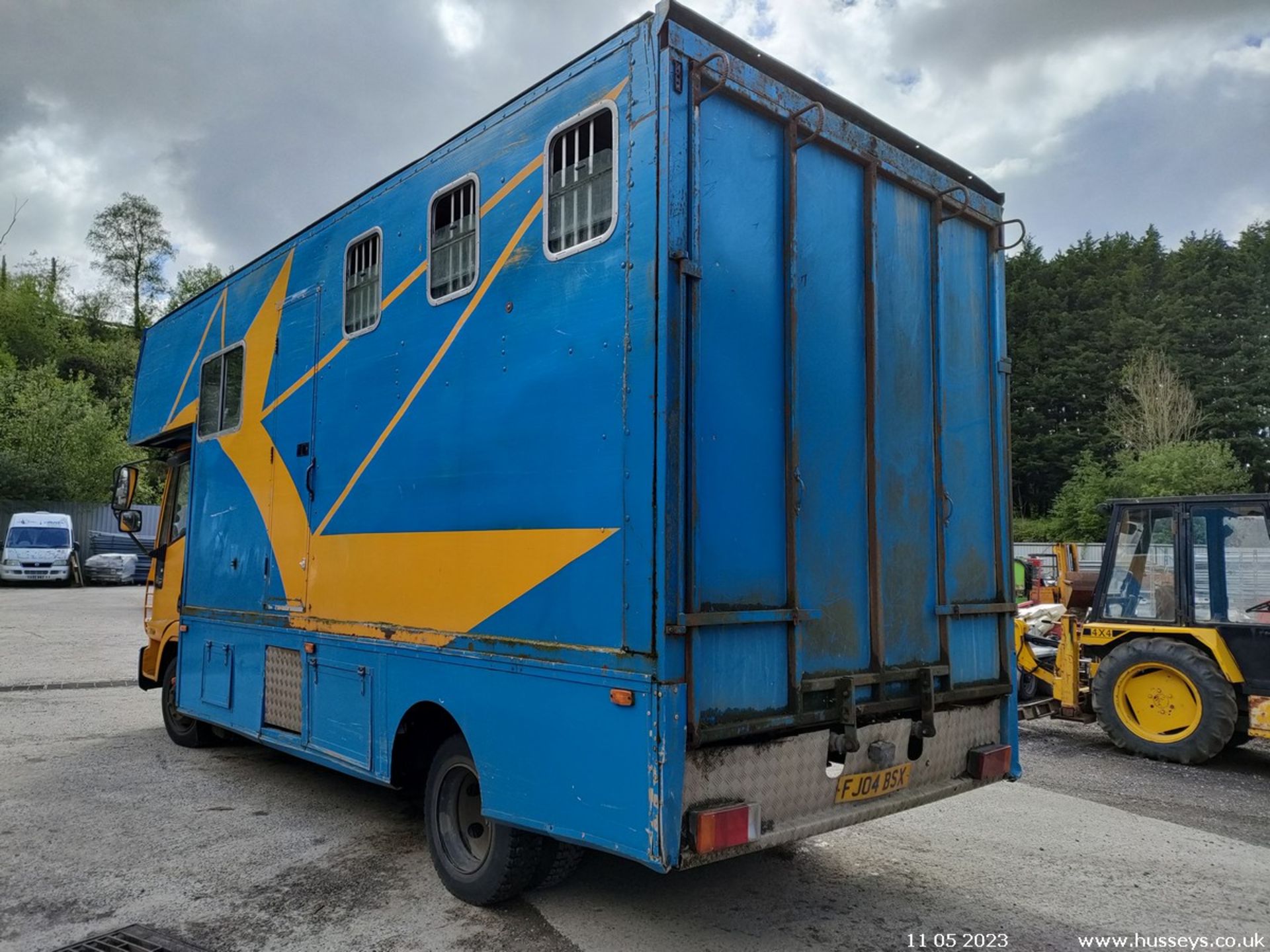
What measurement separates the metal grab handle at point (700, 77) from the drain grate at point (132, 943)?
3903mm

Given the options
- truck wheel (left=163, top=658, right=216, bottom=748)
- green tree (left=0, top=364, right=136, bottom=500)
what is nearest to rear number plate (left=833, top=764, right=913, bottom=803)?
truck wheel (left=163, top=658, right=216, bottom=748)

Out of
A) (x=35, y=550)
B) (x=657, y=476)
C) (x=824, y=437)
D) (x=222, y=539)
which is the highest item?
(x=824, y=437)

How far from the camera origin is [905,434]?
13.9ft

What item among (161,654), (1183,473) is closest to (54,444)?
(161,654)

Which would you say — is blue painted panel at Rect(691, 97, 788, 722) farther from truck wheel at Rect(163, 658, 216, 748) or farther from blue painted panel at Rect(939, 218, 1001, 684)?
truck wheel at Rect(163, 658, 216, 748)

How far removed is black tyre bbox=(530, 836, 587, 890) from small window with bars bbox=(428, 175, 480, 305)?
2552 millimetres

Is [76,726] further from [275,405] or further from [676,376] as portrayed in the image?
[676,376]

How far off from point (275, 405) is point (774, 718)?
3.91 meters

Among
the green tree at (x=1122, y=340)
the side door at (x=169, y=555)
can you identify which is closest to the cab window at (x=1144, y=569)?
the side door at (x=169, y=555)

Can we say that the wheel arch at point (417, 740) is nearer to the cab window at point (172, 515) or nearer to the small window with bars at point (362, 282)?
the small window with bars at point (362, 282)

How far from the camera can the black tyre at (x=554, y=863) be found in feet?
12.8

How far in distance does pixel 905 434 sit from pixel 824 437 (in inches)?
24.9

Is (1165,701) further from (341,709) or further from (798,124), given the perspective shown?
(341,709)

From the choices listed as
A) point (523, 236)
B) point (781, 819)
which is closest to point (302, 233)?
point (523, 236)
